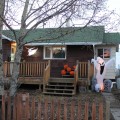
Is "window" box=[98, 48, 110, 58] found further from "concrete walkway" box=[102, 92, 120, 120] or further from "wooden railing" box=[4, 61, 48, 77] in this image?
"concrete walkway" box=[102, 92, 120, 120]

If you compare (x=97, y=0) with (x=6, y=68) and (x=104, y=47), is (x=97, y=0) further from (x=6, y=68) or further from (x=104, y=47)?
(x=104, y=47)

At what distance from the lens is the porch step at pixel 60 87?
15.3m

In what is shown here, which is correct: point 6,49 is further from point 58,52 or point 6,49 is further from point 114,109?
point 114,109

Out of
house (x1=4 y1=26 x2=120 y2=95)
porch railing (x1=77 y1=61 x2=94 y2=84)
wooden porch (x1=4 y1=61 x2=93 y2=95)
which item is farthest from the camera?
house (x1=4 y1=26 x2=120 y2=95)

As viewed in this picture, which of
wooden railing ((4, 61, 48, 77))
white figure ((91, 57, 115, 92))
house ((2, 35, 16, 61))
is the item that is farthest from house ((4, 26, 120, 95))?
wooden railing ((4, 61, 48, 77))

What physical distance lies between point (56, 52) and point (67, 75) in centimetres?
186

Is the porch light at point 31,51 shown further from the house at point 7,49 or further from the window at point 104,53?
the window at point 104,53

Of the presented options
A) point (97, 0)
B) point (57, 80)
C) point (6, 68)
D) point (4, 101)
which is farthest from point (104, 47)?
point (4, 101)

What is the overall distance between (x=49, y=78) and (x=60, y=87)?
3.59ft

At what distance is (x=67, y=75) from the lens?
1839cm

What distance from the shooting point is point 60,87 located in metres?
16.2

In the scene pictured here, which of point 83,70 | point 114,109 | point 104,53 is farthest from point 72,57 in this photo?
point 114,109

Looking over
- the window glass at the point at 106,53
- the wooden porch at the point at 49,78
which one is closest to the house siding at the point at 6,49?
the wooden porch at the point at 49,78

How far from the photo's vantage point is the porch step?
50.1 feet
